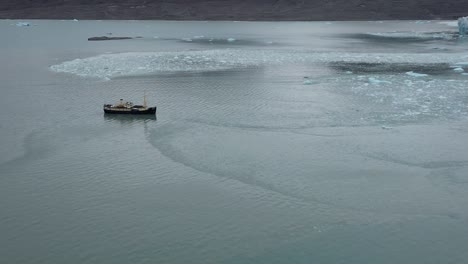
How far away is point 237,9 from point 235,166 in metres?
76.4

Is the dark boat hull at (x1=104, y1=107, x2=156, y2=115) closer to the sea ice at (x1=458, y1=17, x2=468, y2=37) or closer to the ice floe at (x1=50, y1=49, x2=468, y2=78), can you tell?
the ice floe at (x1=50, y1=49, x2=468, y2=78)

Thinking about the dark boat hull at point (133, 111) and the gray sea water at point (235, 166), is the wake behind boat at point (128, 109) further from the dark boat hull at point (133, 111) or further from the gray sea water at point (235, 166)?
the gray sea water at point (235, 166)

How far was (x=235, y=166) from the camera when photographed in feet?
54.4

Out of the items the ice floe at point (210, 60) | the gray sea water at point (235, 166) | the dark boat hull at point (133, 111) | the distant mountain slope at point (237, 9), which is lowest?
the gray sea water at point (235, 166)

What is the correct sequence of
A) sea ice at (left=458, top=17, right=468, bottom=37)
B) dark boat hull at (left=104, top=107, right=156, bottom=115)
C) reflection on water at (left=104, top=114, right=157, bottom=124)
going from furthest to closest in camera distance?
sea ice at (left=458, top=17, right=468, bottom=37) → dark boat hull at (left=104, top=107, right=156, bottom=115) → reflection on water at (left=104, top=114, right=157, bottom=124)

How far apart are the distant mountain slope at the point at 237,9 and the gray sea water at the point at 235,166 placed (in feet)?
179

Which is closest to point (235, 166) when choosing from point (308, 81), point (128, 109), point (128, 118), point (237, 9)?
point (128, 118)

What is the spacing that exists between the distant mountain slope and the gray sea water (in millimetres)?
54579

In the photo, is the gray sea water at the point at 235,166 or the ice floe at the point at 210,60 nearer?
the gray sea water at the point at 235,166

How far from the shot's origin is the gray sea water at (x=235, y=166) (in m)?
12.2

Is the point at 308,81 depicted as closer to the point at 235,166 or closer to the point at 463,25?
the point at 235,166

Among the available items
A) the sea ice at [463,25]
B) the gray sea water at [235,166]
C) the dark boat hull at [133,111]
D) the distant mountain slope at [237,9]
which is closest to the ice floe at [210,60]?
the gray sea water at [235,166]

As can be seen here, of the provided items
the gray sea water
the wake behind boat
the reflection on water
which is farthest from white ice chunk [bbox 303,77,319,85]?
the reflection on water

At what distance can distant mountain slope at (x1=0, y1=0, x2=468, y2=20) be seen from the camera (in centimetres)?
8694
